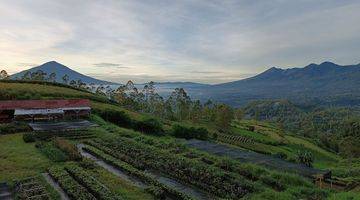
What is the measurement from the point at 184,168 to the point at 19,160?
14.2 m

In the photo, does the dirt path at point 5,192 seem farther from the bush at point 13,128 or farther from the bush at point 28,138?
the bush at point 13,128

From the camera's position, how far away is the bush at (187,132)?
2089 inches

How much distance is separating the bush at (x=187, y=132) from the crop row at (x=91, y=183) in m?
26.5

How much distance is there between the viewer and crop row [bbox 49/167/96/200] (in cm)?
2121

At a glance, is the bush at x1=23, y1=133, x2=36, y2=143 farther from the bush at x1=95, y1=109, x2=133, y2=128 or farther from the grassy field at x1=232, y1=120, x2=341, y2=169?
the grassy field at x1=232, y1=120, x2=341, y2=169

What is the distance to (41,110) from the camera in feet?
166

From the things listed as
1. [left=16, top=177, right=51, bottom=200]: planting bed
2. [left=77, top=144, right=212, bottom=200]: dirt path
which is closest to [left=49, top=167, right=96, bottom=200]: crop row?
[left=16, top=177, right=51, bottom=200]: planting bed

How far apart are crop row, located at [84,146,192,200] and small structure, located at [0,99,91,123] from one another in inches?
731

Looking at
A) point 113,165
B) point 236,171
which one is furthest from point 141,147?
point 236,171

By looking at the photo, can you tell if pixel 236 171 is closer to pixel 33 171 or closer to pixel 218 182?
pixel 218 182

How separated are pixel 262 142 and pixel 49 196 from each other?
204ft

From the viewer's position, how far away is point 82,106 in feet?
181

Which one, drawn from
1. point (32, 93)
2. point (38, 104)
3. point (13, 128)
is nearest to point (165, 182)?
point (13, 128)

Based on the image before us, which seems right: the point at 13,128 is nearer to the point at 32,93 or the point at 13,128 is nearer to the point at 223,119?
→ the point at 32,93
